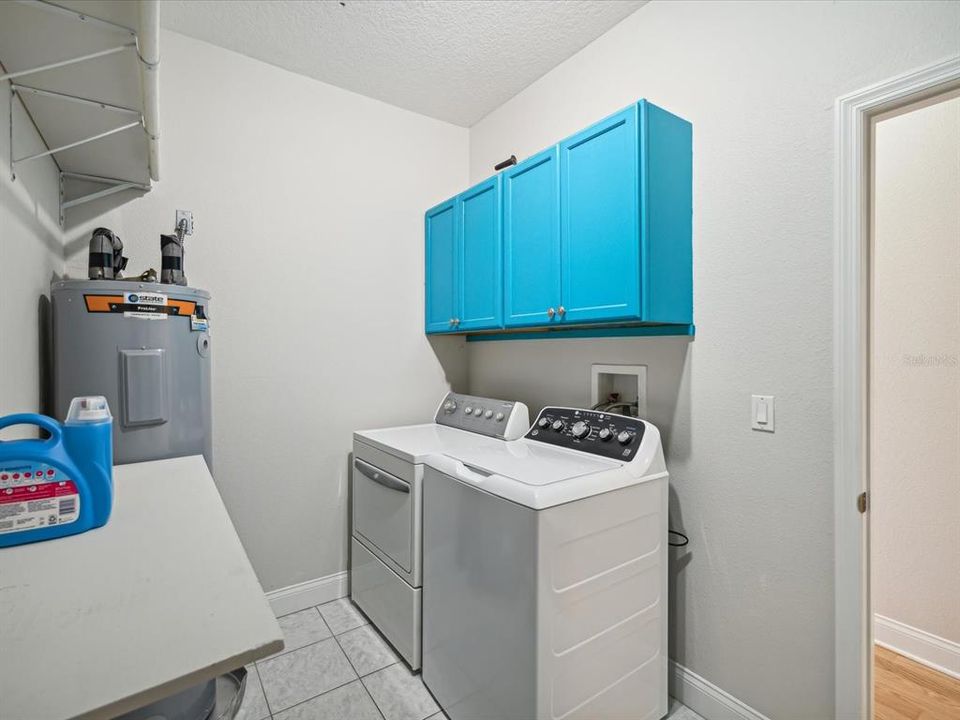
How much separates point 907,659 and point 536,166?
2.75m

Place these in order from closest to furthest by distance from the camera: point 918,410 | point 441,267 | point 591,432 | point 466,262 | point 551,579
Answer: point 551,579
point 591,432
point 918,410
point 466,262
point 441,267

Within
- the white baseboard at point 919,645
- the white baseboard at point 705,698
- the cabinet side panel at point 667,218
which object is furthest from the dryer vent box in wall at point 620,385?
the white baseboard at point 919,645

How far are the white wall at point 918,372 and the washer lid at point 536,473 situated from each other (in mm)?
1347

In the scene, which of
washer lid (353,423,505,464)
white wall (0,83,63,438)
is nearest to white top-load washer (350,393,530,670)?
washer lid (353,423,505,464)

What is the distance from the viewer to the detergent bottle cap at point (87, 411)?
3.10 feet

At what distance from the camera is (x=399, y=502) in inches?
79.6

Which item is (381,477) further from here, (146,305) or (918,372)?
(918,372)

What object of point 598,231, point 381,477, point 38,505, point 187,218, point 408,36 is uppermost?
point 408,36

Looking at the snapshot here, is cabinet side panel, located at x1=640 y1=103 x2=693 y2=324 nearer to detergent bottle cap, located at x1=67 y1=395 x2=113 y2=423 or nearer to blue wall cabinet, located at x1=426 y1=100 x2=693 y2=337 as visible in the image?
blue wall cabinet, located at x1=426 y1=100 x2=693 y2=337

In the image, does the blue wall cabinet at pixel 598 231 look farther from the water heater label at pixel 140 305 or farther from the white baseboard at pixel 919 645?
the white baseboard at pixel 919 645

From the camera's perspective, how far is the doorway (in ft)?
6.56

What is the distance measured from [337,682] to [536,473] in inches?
50.0

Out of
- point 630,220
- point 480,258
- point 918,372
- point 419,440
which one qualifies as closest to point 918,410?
point 918,372

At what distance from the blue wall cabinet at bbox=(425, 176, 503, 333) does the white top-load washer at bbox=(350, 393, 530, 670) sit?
0.47 metres
